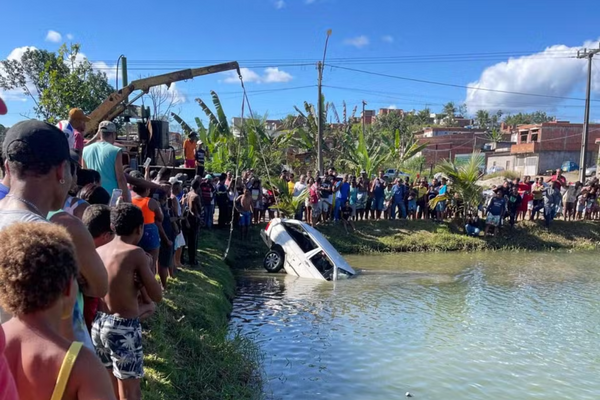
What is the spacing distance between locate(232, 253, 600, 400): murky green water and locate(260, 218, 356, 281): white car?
41 cm

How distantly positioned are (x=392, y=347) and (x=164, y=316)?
3722 mm

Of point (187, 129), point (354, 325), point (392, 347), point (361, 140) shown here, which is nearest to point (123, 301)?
point (392, 347)

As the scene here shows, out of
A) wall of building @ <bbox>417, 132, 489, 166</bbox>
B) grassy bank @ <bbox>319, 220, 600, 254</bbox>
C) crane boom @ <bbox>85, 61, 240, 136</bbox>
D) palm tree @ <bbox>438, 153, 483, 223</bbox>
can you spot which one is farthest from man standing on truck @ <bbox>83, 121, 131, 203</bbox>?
wall of building @ <bbox>417, 132, 489, 166</bbox>

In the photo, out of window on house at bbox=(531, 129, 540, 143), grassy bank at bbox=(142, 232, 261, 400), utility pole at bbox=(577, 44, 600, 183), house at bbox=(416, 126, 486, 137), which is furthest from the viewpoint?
house at bbox=(416, 126, 486, 137)

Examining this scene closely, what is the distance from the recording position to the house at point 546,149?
45.9 metres

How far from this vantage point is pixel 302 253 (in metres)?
12.5

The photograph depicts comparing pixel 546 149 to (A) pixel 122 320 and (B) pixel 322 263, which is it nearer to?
(B) pixel 322 263

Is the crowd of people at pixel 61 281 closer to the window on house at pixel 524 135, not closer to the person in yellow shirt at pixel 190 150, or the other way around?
the person in yellow shirt at pixel 190 150

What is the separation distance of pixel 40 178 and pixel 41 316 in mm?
887

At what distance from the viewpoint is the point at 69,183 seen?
102 inches

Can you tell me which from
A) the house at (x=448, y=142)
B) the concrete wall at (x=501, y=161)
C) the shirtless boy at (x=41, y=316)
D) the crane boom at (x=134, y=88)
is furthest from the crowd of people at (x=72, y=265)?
the house at (x=448, y=142)

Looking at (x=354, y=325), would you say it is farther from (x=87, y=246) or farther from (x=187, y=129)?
(x=187, y=129)

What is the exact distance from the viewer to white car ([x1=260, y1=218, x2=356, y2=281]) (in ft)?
40.3

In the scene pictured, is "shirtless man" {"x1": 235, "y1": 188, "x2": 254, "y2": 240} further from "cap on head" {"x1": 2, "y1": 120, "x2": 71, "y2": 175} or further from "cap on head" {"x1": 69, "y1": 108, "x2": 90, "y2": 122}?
"cap on head" {"x1": 2, "y1": 120, "x2": 71, "y2": 175}
